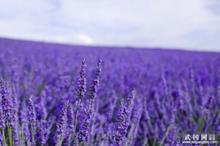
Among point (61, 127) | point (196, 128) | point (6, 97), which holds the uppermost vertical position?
point (6, 97)

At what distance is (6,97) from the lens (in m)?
1.55

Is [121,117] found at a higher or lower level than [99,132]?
higher

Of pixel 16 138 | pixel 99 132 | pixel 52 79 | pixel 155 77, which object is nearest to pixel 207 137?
pixel 99 132

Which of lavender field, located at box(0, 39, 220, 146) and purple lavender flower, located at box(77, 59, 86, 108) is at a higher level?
purple lavender flower, located at box(77, 59, 86, 108)

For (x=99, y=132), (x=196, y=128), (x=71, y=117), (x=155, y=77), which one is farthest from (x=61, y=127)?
(x=155, y=77)

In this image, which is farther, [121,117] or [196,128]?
[196,128]

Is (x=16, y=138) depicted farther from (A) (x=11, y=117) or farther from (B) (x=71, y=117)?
(B) (x=71, y=117)

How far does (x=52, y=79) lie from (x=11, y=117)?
8.08 ft

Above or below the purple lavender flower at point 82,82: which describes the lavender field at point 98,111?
below

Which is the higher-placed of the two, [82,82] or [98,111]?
[82,82]

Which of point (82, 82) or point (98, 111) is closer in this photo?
point (82, 82)

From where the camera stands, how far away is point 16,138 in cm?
166

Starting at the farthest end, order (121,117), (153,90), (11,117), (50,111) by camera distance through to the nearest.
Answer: (153,90) < (50,111) < (11,117) < (121,117)

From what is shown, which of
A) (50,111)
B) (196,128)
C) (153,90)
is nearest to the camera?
(196,128)
